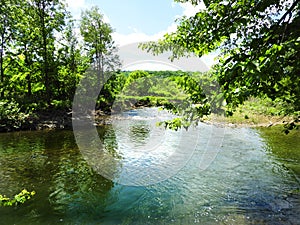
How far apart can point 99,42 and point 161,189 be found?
22862 millimetres

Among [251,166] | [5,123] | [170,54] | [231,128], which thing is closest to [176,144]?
[251,166]

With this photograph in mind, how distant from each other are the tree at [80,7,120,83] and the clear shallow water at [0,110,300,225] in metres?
15.5

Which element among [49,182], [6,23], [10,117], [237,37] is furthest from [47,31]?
[237,37]

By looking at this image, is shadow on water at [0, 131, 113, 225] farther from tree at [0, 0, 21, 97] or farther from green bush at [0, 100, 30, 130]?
tree at [0, 0, 21, 97]

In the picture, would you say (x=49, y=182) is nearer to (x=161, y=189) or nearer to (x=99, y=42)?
(x=161, y=189)

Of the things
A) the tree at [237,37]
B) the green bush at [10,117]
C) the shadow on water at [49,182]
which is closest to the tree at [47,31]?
the green bush at [10,117]

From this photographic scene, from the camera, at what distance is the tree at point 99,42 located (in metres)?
27.6

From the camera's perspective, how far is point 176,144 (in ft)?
47.1

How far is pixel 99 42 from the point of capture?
92.2ft

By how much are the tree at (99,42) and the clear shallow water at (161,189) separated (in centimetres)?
1546

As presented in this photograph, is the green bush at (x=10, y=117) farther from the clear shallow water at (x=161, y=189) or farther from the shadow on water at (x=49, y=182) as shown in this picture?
the clear shallow water at (x=161, y=189)

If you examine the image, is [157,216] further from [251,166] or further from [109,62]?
[109,62]

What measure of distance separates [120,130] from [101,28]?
14.0 meters

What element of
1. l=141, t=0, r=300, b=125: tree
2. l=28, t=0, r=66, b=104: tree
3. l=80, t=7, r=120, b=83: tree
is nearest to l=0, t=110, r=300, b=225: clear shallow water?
l=141, t=0, r=300, b=125: tree
